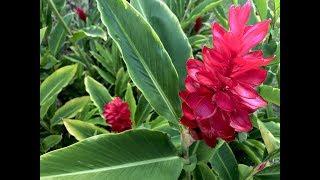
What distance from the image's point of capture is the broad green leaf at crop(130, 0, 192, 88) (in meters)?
1.11

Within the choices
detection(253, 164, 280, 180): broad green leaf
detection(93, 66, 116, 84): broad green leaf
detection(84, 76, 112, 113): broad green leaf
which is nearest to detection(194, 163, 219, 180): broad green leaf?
detection(253, 164, 280, 180): broad green leaf

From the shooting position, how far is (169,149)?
1.00 meters

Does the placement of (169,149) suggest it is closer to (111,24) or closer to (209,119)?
(209,119)

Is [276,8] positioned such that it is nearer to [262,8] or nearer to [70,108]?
[262,8]

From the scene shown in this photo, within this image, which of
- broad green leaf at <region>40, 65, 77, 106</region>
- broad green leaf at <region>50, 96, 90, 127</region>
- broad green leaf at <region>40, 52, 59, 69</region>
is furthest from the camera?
broad green leaf at <region>40, 52, 59, 69</region>

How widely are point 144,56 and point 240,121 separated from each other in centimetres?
30

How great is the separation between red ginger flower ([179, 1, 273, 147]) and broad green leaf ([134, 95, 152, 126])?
3.05 ft

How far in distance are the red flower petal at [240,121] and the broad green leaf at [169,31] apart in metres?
0.25

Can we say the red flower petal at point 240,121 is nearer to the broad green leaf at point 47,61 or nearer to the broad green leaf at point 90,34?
the broad green leaf at point 90,34

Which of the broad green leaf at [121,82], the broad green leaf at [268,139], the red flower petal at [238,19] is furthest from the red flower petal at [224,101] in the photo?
the broad green leaf at [121,82]

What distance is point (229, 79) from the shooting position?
827 mm

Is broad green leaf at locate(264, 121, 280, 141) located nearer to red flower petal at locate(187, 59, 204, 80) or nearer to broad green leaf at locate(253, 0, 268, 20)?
broad green leaf at locate(253, 0, 268, 20)

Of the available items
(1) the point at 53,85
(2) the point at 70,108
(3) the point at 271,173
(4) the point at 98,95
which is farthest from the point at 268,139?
(2) the point at 70,108
